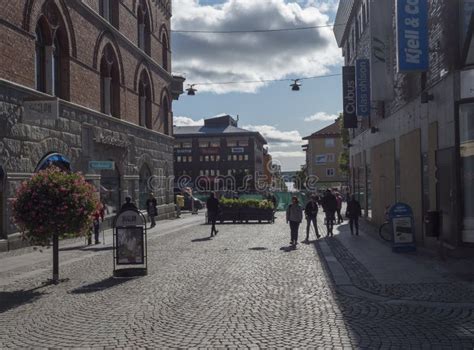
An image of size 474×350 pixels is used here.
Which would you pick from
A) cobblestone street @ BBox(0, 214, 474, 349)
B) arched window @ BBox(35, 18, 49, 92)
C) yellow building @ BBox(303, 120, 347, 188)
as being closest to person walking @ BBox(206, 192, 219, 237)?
arched window @ BBox(35, 18, 49, 92)

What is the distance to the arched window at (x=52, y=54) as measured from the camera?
19.3m

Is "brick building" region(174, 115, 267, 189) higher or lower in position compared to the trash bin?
higher

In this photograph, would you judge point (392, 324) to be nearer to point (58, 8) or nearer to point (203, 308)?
point (203, 308)

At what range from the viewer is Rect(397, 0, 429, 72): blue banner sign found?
14.9 metres

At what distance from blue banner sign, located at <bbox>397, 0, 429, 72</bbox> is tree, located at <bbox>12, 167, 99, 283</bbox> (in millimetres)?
8594

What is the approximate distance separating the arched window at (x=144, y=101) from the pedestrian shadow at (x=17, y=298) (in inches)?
838

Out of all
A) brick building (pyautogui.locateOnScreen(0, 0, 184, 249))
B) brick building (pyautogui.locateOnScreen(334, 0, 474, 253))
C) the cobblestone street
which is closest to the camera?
the cobblestone street

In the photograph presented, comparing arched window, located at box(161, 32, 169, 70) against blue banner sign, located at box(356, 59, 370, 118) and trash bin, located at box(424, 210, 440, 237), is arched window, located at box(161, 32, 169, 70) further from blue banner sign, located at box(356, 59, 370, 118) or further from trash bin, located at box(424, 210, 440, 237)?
trash bin, located at box(424, 210, 440, 237)

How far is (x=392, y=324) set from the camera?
7.50 metres

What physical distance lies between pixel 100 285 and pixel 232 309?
3477 millimetres

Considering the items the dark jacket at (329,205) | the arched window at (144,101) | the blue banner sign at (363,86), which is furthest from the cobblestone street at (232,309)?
the arched window at (144,101)

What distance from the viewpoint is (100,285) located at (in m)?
11.0

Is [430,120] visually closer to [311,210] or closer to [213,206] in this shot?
[311,210]

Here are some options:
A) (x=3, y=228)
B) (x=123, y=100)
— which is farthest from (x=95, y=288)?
(x=123, y=100)
